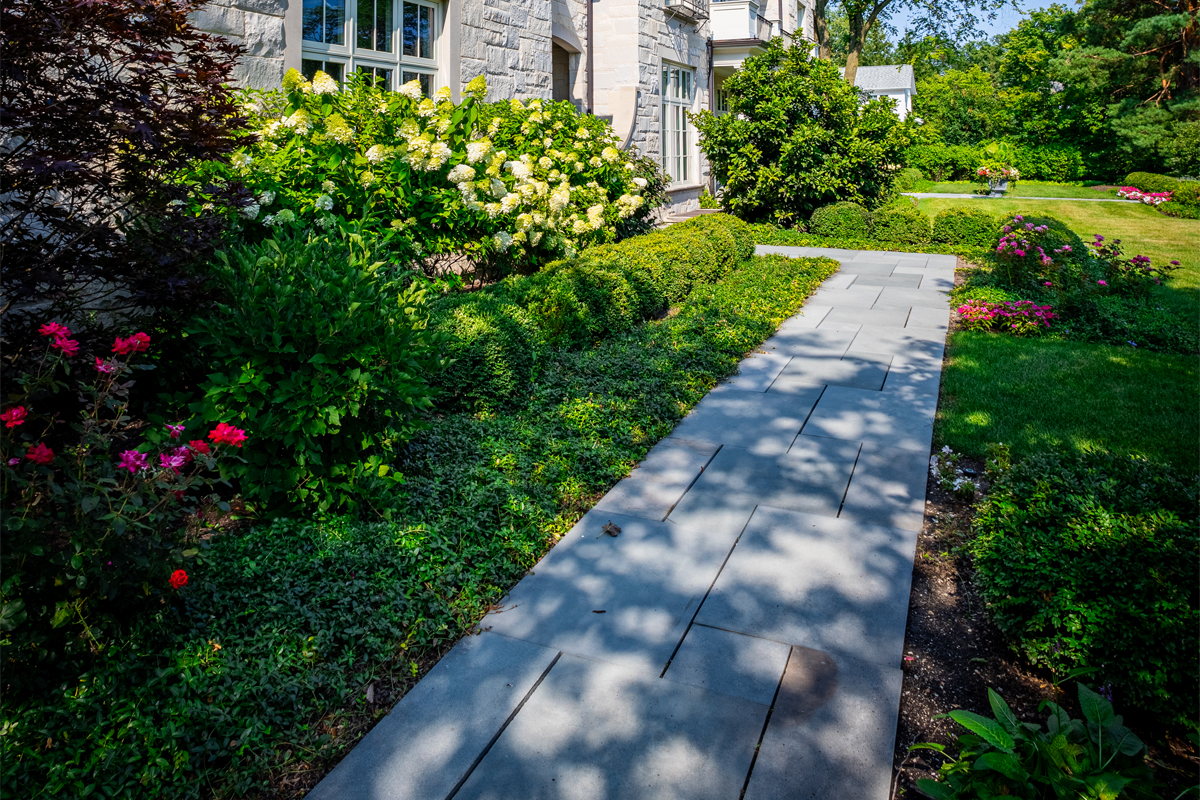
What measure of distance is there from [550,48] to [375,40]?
2999mm

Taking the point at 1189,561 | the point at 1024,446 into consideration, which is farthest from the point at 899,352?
the point at 1189,561

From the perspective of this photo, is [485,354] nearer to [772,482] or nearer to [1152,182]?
[772,482]

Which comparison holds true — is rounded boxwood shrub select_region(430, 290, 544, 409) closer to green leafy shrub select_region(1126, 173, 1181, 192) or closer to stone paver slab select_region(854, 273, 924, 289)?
stone paver slab select_region(854, 273, 924, 289)

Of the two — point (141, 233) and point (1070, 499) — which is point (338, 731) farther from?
point (1070, 499)

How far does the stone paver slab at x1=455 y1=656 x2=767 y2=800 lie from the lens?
2.34 metres

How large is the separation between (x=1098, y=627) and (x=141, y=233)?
A: 4078mm

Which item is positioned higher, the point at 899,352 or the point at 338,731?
the point at 899,352

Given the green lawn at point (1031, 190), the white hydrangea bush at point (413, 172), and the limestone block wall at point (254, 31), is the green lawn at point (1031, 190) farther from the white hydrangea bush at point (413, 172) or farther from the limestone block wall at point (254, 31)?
A: the limestone block wall at point (254, 31)

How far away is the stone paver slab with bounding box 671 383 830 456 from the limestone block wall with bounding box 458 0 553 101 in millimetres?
5336

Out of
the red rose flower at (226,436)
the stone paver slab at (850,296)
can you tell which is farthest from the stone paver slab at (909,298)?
the red rose flower at (226,436)

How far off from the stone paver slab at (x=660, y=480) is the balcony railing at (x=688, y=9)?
40.9ft

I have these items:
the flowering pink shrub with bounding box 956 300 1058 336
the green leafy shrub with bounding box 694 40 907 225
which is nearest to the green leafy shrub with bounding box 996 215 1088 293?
the flowering pink shrub with bounding box 956 300 1058 336

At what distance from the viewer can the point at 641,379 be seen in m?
5.81

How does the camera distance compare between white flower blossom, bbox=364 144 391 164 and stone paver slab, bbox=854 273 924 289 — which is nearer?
white flower blossom, bbox=364 144 391 164
